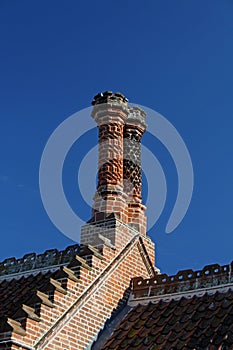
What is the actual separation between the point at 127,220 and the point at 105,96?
114 inches

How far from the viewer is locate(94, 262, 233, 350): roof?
11.6m

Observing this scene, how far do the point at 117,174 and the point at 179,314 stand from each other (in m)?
3.86

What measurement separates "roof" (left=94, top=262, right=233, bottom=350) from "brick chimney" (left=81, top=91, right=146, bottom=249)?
125 cm

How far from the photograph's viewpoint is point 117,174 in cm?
1529

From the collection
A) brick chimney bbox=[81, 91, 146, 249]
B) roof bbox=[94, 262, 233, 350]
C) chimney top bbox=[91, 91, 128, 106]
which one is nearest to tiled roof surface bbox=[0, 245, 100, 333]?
brick chimney bbox=[81, 91, 146, 249]

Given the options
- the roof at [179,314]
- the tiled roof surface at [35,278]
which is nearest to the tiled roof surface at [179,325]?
the roof at [179,314]

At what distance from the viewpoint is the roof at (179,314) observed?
37.9 ft

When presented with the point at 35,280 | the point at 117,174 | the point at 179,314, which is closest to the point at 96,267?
the point at 179,314

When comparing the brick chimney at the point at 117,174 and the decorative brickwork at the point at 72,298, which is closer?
the decorative brickwork at the point at 72,298

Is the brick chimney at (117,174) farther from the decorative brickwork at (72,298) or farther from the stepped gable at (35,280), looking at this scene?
the stepped gable at (35,280)

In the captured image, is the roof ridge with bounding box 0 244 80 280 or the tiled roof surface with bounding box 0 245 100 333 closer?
the tiled roof surface with bounding box 0 245 100 333

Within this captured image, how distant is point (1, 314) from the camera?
13.1m

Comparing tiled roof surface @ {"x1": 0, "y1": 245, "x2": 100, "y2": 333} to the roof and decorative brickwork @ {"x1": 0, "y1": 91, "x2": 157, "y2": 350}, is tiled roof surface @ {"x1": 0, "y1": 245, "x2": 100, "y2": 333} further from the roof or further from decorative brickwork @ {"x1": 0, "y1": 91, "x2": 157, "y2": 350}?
the roof

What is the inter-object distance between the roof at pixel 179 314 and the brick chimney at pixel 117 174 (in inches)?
49.4
